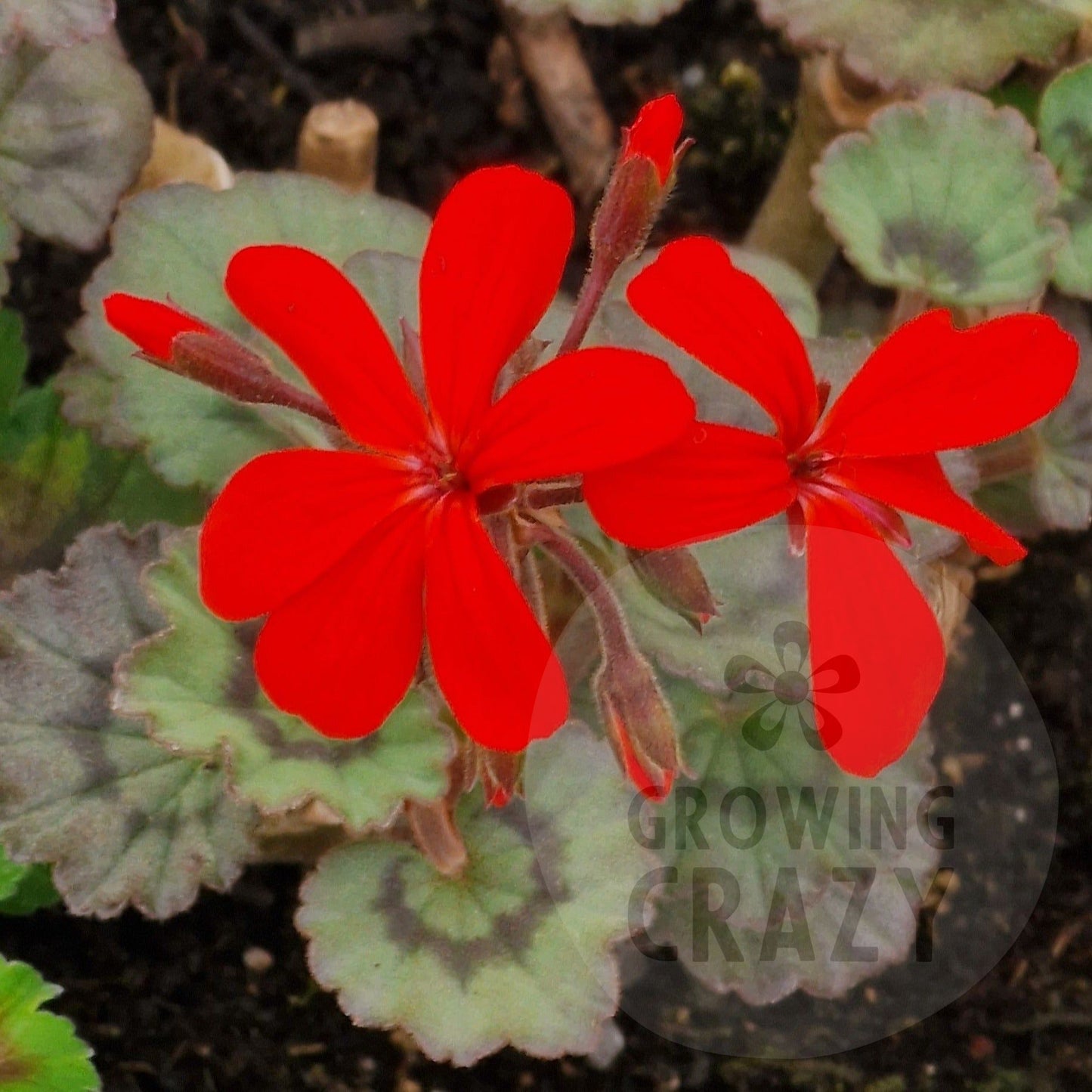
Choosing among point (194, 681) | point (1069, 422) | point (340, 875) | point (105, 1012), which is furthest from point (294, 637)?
point (1069, 422)

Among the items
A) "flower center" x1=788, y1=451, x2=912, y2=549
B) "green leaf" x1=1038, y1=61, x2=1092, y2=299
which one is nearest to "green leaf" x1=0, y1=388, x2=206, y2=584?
"flower center" x1=788, y1=451, x2=912, y2=549

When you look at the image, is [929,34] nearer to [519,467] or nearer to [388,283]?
[388,283]

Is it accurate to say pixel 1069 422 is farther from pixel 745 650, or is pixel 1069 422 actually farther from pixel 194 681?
pixel 194 681

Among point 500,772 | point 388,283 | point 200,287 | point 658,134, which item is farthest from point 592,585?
point 200,287

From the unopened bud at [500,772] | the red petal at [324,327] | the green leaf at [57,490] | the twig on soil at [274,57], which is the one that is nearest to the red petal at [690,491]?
the red petal at [324,327]

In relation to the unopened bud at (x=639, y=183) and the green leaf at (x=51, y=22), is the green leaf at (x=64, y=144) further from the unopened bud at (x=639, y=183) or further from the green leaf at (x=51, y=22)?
the unopened bud at (x=639, y=183)
